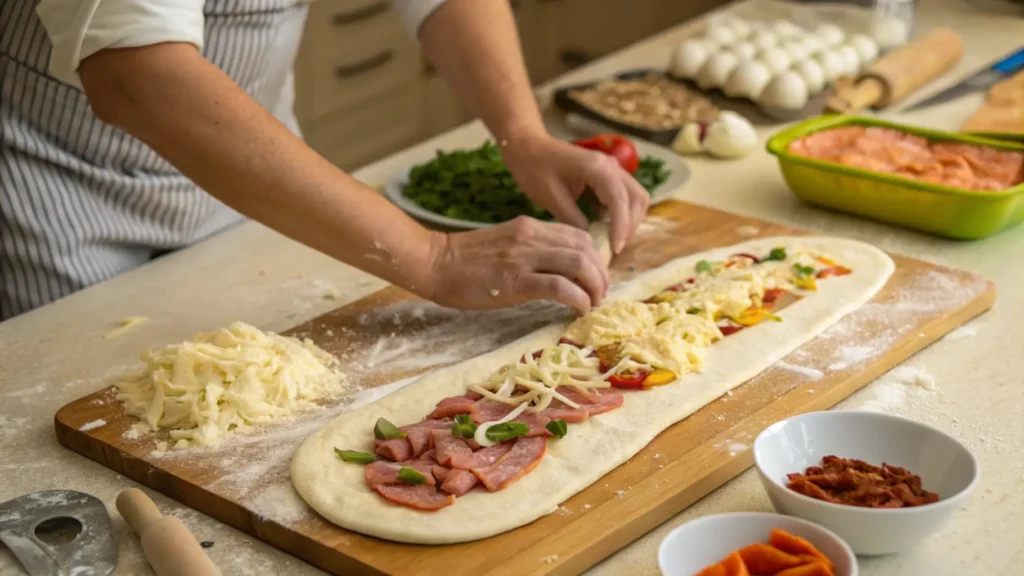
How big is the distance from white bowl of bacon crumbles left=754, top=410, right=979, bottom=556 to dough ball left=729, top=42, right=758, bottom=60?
1.55m

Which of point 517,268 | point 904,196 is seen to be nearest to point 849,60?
point 904,196

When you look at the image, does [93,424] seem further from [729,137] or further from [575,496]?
[729,137]

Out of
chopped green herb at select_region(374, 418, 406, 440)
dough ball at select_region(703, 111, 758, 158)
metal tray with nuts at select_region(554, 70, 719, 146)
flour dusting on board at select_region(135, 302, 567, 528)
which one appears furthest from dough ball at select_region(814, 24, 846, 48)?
chopped green herb at select_region(374, 418, 406, 440)

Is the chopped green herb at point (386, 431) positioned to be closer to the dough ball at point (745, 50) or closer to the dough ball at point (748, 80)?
the dough ball at point (748, 80)

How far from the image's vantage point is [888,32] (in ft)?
9.44

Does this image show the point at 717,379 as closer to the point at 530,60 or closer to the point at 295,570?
the point at 295,570

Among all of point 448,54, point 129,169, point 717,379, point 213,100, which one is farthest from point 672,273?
point 129,169

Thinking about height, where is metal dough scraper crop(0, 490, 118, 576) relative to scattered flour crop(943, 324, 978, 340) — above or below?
above

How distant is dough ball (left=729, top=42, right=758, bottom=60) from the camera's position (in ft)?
8.90

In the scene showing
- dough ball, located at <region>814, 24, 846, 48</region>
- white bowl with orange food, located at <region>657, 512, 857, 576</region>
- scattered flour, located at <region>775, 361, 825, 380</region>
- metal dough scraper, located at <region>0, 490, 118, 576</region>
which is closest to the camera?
white bowl with orange food, located at <region>657, 512, 857, 576</region>

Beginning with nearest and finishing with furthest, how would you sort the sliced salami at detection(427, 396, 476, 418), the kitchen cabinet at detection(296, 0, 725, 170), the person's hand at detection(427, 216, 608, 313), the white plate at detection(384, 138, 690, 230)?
the sliced salami at detection(427, 396, 476, 418) → the person's hand at detection(427, 216, 608, 313) → the white plate at detection(384, 138, 690, 230) → the kitchen cabinet at detection(296, 0, 725, 170)

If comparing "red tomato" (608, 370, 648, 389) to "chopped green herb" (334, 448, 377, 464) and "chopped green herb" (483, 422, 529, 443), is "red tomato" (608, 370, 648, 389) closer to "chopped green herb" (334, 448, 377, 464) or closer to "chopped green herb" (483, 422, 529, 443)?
"chopped green herb" (483, 422, 529, 443)

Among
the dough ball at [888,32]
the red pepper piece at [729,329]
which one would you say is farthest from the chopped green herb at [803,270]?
the dough ball at [888,32]

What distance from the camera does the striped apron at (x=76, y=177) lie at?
6.33 ft
